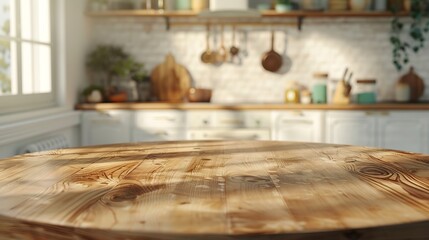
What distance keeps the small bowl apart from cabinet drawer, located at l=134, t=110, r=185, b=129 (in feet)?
0.98

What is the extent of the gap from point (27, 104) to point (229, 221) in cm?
316

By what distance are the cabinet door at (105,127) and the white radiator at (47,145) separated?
27cm

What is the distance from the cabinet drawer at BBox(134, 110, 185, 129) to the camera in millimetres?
4742

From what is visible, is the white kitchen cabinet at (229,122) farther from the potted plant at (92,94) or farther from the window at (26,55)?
the window at (26,55)

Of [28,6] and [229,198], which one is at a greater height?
[28,6]

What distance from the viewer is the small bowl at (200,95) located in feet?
16.4

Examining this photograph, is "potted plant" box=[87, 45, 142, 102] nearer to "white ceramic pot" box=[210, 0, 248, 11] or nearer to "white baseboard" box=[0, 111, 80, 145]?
"white baseboard" box=[0, 111, 80, 145]

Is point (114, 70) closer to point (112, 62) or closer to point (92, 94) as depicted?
point (112, 62)

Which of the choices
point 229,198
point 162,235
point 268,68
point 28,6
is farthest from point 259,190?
point 268,68

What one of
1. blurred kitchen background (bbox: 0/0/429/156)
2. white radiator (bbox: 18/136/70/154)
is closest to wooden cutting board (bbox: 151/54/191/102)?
blurred kitchen background (bbox: 0/0/429/156)

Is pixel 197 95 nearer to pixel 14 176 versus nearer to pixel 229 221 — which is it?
pixel 14 176

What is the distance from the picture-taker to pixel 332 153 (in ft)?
7.31

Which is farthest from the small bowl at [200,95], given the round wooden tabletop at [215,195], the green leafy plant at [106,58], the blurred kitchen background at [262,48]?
the round wooden tabletop at [215,195]

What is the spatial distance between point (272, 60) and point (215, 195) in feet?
13.1
